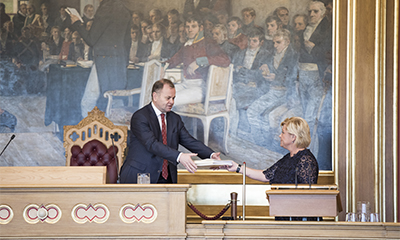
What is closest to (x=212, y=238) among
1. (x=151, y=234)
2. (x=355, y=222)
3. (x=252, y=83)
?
(x=151, y=234)

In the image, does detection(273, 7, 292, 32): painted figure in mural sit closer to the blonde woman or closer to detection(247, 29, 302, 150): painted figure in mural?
detection(247, 29, 302, 150): painted figure in mural

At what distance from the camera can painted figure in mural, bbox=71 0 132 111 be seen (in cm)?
562

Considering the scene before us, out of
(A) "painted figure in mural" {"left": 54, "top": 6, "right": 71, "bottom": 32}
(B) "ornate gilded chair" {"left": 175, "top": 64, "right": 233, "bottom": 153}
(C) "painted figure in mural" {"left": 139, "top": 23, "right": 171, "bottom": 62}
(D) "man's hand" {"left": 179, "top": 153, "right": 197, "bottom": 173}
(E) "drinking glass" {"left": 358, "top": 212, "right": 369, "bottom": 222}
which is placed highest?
(A) "painted figure in mural" {"left": 54, "top": 6, "right": 71, "bottom": 32}

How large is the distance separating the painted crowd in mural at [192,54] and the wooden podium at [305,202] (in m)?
2.52

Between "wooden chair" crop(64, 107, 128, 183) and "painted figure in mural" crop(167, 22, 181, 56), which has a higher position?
"painted figure in mural" crop(167, 22, 181, 56)

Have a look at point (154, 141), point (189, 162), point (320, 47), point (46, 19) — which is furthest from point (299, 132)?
point (46, 19)

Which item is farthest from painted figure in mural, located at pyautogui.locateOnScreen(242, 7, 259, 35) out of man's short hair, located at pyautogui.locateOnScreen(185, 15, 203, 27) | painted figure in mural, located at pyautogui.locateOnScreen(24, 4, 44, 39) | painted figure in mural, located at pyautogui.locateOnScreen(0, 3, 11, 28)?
painted figure in mural, located at pyautogui.locateOnScreen(0, 3, 11, 28)

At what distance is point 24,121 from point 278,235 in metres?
3.80

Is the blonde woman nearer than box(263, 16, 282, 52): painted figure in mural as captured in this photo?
Yes

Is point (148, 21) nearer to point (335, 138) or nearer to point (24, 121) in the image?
point (24, 121)

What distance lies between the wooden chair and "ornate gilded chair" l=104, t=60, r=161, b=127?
0.35m

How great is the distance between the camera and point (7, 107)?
5.65 m

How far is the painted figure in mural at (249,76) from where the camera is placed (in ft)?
18.2

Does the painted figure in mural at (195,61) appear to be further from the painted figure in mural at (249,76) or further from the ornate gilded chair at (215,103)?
the painted figure in mural at (249,76)
